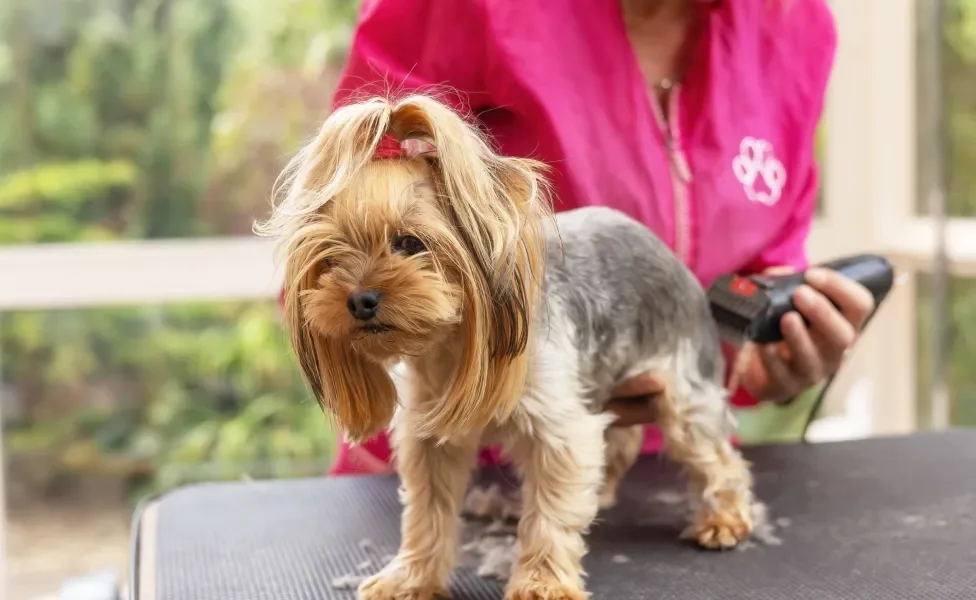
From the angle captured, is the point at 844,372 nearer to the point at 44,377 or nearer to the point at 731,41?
the point at 731,41

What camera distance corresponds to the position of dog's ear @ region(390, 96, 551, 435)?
0.81 m

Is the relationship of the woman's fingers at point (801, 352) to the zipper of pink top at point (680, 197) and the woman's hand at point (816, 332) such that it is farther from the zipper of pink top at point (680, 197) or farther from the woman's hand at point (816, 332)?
the zipper of pink top at point (680, 197)

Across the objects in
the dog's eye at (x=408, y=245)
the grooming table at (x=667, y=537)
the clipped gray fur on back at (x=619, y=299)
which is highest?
the dog's eye at (x=408, y=245)

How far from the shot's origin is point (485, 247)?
82 centimetres

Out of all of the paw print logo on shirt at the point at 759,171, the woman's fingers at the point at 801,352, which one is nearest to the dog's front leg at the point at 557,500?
the woman's fingers at the point at 801,352

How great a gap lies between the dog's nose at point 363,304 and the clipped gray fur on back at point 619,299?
0.21 meters

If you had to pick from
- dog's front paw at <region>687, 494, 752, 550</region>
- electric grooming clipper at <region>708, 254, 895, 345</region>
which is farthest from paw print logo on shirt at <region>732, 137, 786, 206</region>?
dog's front paw at <region>687, 494, 752, 550</region>

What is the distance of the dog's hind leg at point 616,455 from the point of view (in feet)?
4.12

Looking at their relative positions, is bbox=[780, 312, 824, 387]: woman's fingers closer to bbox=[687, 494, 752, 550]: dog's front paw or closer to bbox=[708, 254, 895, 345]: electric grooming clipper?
Answer: bbox=[708, 254, 895, 345]: electric grooming clipper

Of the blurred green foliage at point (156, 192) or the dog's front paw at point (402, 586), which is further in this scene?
the blurred green foliage at point (156, 192)

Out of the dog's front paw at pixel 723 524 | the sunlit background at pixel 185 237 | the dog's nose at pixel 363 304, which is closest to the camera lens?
the dog's nose at pixel 363 304

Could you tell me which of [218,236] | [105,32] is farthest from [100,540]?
[105,32]

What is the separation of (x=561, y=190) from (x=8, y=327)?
1.50 m

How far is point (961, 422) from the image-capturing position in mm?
2312
